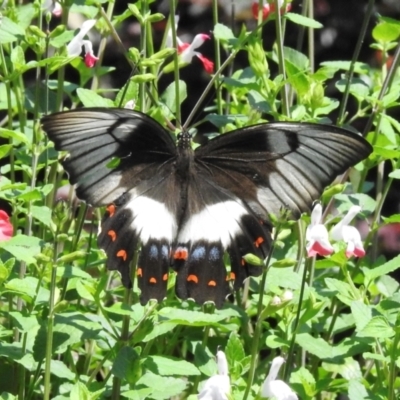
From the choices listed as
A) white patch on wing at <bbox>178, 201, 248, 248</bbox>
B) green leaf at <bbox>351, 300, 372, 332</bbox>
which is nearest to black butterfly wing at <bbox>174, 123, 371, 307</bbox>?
white patch on wing at <bbox>178, 201, 248, 248</bbox>

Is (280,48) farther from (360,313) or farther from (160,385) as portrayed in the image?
(160,385)

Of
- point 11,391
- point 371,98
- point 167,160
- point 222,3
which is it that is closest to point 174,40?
point 167,160

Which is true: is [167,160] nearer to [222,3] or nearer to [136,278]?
[136,278]

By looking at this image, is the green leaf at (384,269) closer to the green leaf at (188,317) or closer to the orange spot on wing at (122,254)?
the green leaf at (188,317)

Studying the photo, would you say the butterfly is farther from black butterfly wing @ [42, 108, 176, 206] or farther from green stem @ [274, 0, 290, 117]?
green stem @ [274, 0, 290, 117]

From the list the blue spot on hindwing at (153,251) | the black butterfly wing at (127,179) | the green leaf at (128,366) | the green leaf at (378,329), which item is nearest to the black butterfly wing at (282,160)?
the black butterfly wing at (127,179)

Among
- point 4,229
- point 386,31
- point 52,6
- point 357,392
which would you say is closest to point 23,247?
point 4,229

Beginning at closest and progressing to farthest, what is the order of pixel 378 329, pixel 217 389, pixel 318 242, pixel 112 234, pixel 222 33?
pixel 217 389
pixel 378 329
pixel 318 242
pixel 112 234
pixel 222 33
